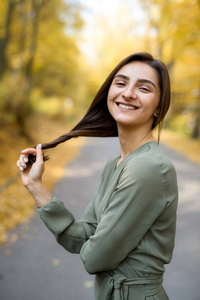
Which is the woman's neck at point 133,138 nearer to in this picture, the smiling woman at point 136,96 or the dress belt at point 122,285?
the smiling woman at point 136,96

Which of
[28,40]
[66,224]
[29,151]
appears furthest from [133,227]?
[28,40]

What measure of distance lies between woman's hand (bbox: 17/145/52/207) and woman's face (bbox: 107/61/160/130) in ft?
1.37

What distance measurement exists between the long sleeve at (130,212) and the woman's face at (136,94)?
25 cm

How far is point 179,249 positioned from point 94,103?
323cm

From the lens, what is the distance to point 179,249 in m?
4.12

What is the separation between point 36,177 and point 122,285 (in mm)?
604

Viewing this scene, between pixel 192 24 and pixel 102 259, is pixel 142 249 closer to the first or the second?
pixel 102 259

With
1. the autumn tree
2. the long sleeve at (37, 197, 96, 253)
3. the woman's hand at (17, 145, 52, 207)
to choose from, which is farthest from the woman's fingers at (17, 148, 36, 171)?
the autumn tree

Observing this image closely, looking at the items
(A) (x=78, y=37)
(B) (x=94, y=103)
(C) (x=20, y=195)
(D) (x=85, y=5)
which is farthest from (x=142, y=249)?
(A) (x=78, y=37)

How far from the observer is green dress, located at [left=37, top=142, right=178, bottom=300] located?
113cm

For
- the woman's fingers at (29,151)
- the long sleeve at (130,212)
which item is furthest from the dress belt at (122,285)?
the woman's fingers at (29,151)

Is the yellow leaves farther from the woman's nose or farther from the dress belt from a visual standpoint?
the woman's nose

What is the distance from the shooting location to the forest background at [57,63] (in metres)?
8.43

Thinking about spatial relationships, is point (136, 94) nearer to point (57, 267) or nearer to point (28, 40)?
point (57, 267)
